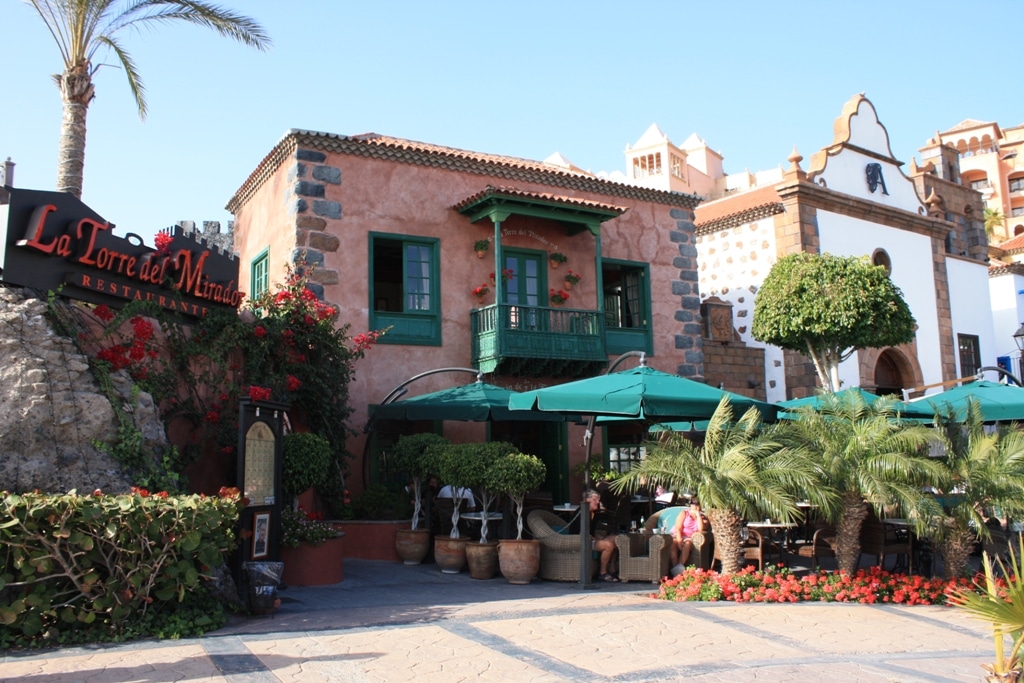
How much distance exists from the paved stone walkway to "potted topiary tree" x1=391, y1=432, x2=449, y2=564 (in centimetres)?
235

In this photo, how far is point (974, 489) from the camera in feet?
30.6

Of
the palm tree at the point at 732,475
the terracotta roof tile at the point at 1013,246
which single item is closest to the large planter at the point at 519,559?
the palm tree at the point at 732,475

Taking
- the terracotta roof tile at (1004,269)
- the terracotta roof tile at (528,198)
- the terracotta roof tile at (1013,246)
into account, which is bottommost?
the terracotta roof tile at (528,198)

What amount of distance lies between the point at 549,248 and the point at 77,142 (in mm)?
7584

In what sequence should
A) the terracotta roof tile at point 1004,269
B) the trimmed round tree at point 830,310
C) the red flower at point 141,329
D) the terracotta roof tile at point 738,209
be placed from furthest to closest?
1. the terracotta roof tile at point 1004,269
2. the terracotta roof tile at point 738,209
3. the trimmed round tree at point 830,310
4. the red flower at point 141,329

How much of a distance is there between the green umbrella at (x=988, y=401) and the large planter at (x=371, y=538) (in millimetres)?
7121

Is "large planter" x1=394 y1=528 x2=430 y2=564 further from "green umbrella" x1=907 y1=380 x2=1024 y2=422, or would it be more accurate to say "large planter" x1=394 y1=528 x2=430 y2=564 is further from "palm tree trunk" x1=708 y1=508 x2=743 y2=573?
"green umbrella" x1=907 y1=380 x2=1024 y2=422

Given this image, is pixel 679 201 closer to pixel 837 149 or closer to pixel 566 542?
pixel 837 149

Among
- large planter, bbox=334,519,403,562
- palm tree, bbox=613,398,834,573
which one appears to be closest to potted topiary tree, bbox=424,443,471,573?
large planter, bbox=334,519,403,562

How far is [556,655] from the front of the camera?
263 inches

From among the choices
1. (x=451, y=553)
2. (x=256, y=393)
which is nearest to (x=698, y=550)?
(x=451, y=553)

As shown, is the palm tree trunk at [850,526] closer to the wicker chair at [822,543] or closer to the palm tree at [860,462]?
the palm tree at [860,462]

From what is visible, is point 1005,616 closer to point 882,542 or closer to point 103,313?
point 882,542

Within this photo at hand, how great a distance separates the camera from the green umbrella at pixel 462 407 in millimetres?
11961
